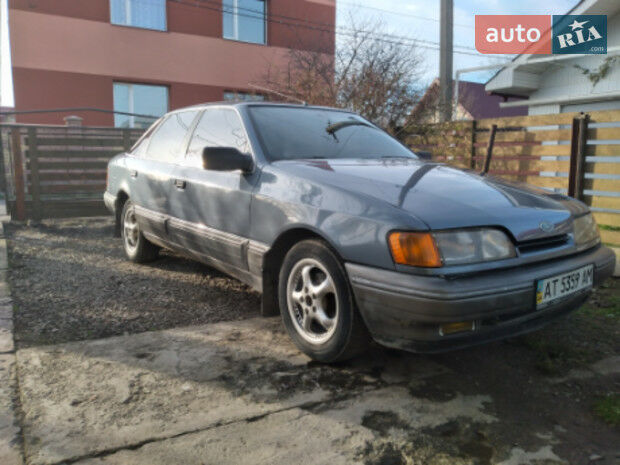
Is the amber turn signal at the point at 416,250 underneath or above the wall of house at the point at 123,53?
underneath

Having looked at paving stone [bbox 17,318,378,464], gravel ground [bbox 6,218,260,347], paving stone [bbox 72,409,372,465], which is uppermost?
gravel ground [bbox 6,218,260,347]

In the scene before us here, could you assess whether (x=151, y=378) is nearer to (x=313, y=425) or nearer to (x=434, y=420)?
(x=313, y=425)

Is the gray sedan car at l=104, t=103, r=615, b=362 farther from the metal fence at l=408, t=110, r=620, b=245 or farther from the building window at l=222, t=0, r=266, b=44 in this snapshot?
the building window at l=222, t=0, r=266, b=44

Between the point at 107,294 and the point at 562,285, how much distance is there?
3298 mm

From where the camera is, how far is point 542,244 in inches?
101

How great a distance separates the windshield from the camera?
3.34 m

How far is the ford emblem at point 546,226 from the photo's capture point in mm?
2562

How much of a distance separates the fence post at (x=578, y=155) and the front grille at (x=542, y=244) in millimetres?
3909

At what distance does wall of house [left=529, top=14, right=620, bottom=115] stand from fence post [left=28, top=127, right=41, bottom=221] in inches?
440

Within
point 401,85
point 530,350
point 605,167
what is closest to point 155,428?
point 530,350

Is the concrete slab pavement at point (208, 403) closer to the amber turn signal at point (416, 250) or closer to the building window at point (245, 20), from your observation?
the amber turn signal at point (416, 250)

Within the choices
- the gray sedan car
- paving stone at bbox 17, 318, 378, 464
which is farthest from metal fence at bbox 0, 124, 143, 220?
paving stone at bbox 17, 318, 378, 464

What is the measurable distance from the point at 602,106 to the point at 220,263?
11.0m

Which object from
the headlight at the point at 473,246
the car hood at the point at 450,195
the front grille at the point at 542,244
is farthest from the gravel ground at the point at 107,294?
the front grille at the point at 542,244
